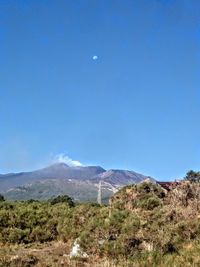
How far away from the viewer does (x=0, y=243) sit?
1006 inches

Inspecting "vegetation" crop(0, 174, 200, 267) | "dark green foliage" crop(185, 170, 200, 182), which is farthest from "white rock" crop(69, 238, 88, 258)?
"dark green foliage" crop(185, 170, 200, 182)

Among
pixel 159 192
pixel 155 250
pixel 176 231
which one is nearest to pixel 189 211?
pixel 176 231

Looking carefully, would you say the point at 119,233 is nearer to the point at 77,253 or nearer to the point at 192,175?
the point at 77,253

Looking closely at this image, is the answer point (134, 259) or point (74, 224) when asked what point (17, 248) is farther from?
point (134, 259)

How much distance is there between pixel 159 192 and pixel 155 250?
1930cm

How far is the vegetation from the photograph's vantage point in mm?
18906

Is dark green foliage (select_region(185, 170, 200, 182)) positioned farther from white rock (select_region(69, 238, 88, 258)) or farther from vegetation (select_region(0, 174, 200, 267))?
white rock (select_region(69, 238, 88, 258))

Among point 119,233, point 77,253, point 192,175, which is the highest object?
point 192,175

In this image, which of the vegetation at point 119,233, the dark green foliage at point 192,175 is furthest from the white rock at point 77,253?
the dark green foliage at point 192,175

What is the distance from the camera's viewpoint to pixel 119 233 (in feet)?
72.3

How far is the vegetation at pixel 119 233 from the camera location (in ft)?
62.0

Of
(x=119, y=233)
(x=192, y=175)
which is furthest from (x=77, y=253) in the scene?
(x=192, y=175)

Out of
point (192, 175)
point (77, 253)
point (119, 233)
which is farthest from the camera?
point (192, 175)

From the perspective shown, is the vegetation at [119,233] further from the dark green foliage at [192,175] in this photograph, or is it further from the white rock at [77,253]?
the dark green foliage at [192,175]
